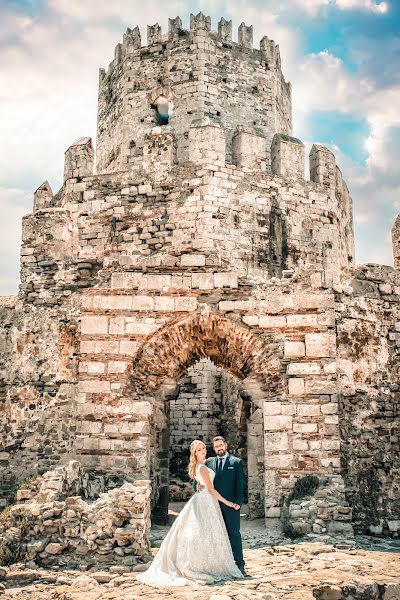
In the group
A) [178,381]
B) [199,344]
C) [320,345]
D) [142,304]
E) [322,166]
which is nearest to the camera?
[320,345]

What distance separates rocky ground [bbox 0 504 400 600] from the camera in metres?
4.75

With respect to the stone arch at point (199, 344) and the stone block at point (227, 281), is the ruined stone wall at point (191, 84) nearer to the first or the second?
the stone block at point (227, 281)

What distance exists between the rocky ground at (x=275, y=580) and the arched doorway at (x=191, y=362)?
1857 mm

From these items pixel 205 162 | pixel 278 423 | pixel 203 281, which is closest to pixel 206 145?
pixel 205 162

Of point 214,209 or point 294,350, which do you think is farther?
point 214,209

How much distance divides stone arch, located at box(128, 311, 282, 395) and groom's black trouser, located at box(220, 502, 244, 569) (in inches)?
102

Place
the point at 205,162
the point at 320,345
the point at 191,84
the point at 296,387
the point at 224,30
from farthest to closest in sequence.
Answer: the point at 224,30, the point at 191,84, the point at 205,162, the point at 320,345, the point at 296,387

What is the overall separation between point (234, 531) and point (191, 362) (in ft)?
11.0

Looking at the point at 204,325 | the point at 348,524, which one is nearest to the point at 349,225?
the point at 204,325

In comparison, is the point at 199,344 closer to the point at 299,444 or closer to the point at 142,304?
the point at 142,304

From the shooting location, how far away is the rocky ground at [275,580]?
475cm

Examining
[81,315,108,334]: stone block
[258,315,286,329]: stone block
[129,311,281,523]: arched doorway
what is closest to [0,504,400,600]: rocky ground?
[129,311,281,523]: arched doorway

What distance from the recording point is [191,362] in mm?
8727

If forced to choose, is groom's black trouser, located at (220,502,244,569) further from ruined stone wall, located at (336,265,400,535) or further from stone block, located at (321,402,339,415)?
ruined stone wall, located at (336,265,400,535)
